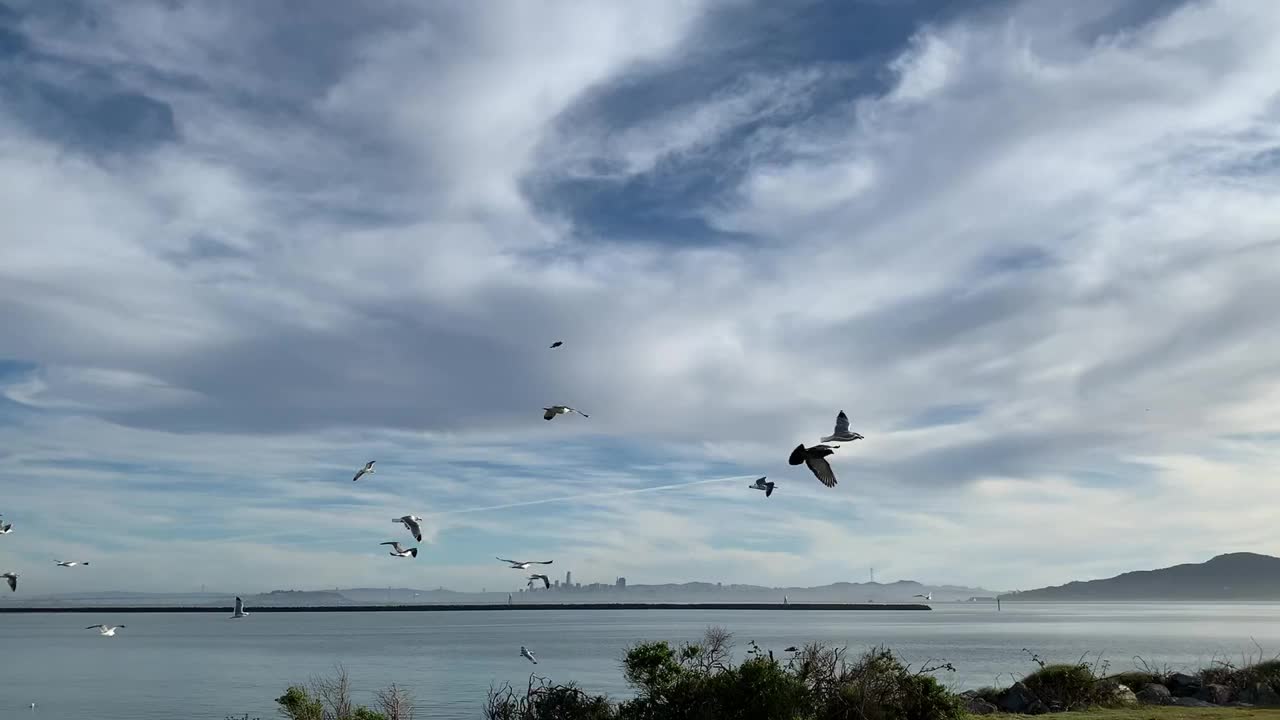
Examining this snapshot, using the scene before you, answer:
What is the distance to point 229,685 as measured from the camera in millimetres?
104312

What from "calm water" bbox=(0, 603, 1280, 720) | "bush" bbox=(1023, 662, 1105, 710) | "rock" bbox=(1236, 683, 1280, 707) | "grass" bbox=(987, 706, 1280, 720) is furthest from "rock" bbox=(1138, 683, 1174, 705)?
"calm water" bbox=(0, 603, 1280, 720)

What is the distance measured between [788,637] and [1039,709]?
148597 mm

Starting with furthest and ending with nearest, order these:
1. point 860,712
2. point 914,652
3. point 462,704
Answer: point 914,652, point 462,704, point 860,712

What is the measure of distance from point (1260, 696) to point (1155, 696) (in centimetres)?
369

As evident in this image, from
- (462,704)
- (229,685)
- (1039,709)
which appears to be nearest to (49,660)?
(229,685)

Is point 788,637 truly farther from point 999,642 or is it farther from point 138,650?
point 138,650

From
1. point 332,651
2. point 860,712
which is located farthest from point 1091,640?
point 860,712

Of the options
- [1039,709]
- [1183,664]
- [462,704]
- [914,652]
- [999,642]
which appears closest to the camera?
[1039,709]

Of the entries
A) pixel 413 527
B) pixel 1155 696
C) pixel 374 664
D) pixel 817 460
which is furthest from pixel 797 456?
pixel 374 664

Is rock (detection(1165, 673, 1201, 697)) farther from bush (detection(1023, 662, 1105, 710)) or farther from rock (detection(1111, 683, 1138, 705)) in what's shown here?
bush (detection(1023, 662, 1105, 710))

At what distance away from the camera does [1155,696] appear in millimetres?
42000

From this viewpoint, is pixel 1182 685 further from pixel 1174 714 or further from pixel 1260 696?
pixel 1174 714

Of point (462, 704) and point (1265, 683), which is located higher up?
point (1265, 683)

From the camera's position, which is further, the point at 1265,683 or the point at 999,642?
the point at 999,642
